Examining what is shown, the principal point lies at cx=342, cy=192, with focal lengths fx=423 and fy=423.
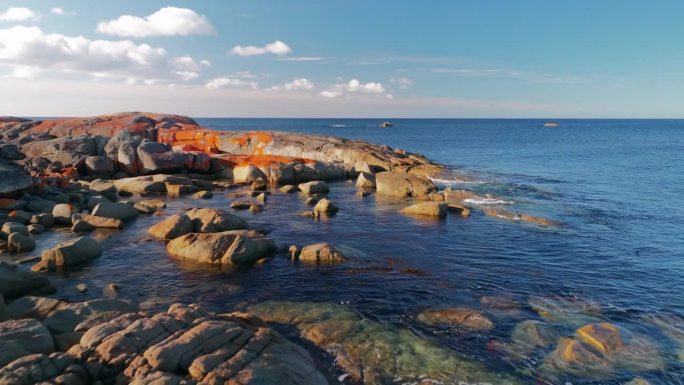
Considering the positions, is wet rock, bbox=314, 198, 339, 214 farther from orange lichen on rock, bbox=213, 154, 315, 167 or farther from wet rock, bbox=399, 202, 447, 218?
orange lichen on rock, bbox=213, 154, 315, 167

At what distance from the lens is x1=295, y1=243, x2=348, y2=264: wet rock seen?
18969mm

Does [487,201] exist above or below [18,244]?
above

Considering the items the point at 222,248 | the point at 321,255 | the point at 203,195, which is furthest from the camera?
the point at 203,195

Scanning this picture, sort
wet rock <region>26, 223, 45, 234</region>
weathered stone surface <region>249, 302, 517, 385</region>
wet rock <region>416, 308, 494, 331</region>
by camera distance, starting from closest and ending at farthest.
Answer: weathered stone surface <region>249, 302, 517, 385</region>, wet rock <region>416, 308, 494, 331</region>, wet rock <region>26, 223, 45, 234</region>

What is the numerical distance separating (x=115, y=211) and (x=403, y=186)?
2157 centimetres

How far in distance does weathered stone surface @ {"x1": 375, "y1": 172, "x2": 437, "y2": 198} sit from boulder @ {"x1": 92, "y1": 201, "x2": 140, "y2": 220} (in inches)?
769

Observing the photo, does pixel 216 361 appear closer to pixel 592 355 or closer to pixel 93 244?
pixel 592 355

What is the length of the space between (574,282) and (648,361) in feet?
19.3

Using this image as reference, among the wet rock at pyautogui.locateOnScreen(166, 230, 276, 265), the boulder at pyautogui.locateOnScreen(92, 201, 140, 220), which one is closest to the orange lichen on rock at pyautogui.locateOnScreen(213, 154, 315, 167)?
the boulder at pyautogui.locateOnScreen(92, 201, 140, 220)

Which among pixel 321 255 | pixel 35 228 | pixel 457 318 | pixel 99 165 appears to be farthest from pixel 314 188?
pixel 457 318

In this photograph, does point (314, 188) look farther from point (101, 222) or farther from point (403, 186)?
point (101, 222)

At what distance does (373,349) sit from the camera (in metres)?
11.8

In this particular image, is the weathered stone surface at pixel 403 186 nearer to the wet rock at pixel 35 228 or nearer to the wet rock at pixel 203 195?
the wet rock at pixel 203 195

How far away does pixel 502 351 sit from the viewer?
38.9ft
